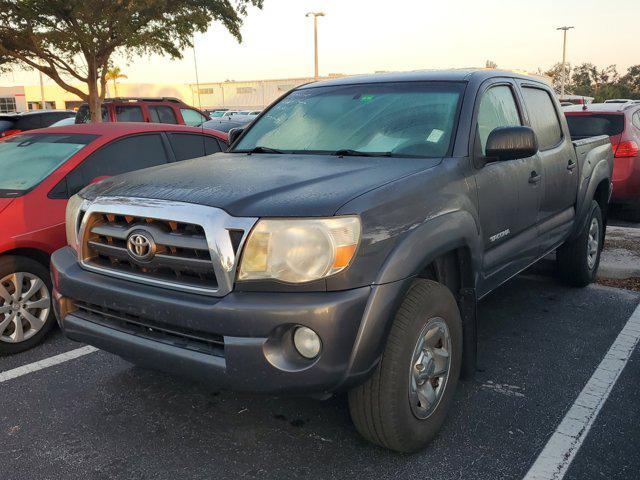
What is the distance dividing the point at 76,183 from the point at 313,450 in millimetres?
2841

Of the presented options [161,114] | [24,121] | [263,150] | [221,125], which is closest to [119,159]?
[263,150]

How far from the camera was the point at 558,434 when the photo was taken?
300 centimetres

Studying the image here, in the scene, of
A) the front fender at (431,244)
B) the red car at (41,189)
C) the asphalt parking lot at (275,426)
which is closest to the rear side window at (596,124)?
the asphalt parking lot at (275,426)

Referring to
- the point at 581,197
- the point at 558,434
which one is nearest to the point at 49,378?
the point at 558,434

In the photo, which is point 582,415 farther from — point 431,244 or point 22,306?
point 22,306

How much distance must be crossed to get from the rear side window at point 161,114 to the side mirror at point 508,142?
32.9ft

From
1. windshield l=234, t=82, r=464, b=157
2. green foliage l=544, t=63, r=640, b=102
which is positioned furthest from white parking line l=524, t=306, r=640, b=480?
green foliage l=544, t=63, r=640, b=102

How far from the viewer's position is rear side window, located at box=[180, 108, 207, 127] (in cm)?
1341

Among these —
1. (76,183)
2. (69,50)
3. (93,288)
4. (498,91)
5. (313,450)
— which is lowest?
(313,450)

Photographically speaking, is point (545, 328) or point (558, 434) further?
point (545, 328)

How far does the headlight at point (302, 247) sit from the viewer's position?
7.89 ft

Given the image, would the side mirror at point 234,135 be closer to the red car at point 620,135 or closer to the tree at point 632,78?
→ the red car at point 620,135

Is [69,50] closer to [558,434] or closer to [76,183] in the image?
[76,183]

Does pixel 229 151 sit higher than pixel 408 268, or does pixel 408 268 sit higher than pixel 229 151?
pixel 229 151
